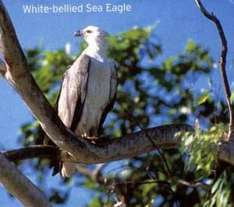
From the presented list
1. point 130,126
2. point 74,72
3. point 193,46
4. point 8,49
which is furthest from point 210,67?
point 8,49

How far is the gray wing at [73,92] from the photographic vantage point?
3.44 metres

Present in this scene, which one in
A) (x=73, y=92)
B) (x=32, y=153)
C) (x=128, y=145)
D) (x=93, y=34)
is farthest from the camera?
(x=93, y=34)

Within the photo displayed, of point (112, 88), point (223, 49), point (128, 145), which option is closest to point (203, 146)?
point (223, 49)

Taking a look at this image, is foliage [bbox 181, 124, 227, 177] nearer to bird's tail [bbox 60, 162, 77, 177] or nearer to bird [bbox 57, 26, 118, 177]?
bird's tail [bbox 60, 162, 77, 177]

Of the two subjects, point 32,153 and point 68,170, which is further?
point 68,170

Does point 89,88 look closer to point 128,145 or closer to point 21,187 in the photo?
point 128,145

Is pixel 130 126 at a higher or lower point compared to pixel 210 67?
lower

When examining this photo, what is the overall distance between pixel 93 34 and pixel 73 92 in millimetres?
313

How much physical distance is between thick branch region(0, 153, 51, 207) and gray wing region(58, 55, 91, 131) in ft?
3.69

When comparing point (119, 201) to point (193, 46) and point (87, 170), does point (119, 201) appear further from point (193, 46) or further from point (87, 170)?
point (193, 46)

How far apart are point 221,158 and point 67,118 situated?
3.24ft

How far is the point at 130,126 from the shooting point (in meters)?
3.23

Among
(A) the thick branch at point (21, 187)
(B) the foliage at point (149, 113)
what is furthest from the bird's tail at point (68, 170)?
(A) the thick branch at point (21, 187)

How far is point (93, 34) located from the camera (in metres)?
3.59
